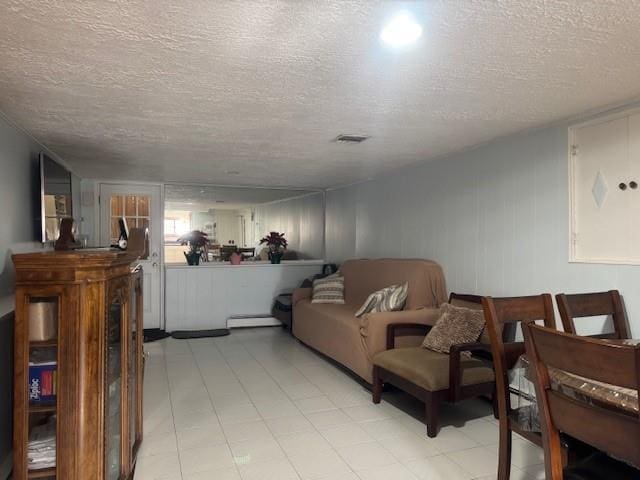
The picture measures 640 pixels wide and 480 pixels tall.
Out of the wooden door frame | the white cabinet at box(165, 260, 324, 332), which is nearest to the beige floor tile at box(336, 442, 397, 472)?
the white cabinet at box(165, 260, 324, 332)

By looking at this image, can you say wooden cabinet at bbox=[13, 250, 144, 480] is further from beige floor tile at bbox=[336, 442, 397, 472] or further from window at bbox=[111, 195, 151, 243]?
window at bbox=[111, 195, 151, 243]

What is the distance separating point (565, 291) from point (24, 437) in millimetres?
2996

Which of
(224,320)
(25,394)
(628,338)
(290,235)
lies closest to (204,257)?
(224,320)

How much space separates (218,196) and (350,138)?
177 inches

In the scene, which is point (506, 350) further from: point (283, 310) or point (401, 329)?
point (283, 310)

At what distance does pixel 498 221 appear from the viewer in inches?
130

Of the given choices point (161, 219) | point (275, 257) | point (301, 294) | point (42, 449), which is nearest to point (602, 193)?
point (42, 449)

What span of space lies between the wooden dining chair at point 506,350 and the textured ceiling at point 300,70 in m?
1.06

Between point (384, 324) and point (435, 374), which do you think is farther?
point (384, 324)

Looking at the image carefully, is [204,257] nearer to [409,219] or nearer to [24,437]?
[409,219]

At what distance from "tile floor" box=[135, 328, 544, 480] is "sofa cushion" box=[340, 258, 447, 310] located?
0.90m

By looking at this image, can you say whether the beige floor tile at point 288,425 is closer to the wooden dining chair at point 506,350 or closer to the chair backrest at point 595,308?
the wooden dining chair at point 506,350

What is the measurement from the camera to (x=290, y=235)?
7.41m

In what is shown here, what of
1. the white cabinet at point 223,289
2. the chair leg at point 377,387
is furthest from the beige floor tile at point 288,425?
the white cabinet at point 223,289
